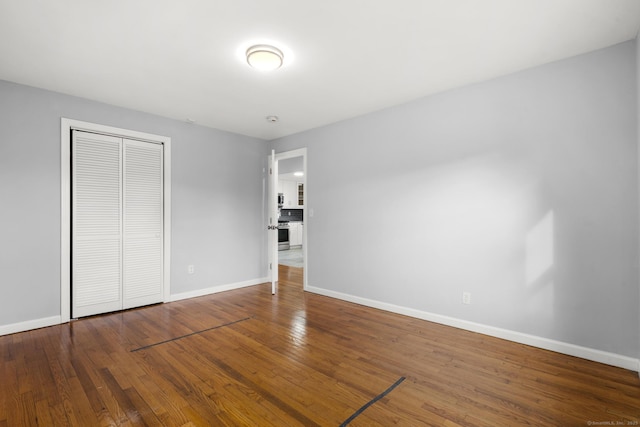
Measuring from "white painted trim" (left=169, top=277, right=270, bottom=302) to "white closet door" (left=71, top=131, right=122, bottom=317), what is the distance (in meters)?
0.74

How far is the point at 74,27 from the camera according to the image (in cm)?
224

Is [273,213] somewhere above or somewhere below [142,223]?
above

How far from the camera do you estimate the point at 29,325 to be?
3.21 metres

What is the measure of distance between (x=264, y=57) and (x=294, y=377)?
2.53 meters

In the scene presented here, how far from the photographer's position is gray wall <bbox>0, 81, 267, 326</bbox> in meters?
3.13

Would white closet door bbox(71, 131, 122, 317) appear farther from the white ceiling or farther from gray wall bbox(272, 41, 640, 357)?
gray wall bbox(272, 41, 640, 357)

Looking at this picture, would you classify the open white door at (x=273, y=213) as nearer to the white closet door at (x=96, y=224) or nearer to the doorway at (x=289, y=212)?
the white closet door at (x=96, y=224)

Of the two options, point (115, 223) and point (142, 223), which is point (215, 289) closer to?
point (142, 223)

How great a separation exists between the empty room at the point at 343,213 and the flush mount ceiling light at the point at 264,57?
1.6 inches

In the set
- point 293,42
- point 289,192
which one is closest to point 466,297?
point 293,42

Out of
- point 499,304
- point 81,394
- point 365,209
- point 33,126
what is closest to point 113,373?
point 81,394

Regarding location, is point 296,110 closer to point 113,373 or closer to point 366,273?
point 366,273

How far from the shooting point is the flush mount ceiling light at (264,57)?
2492 millimetres

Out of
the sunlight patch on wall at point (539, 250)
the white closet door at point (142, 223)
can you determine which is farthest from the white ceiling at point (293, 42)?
the sunlight patch on wall at point (539, 250)
